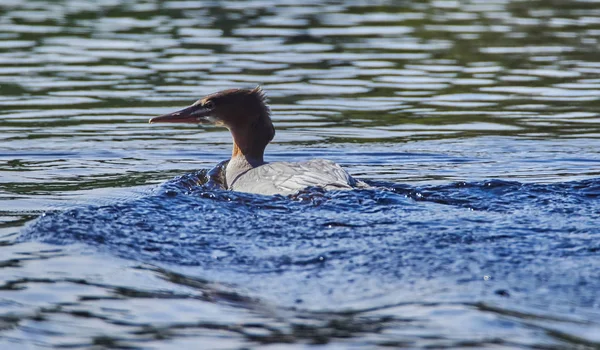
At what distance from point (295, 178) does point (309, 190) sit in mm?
267

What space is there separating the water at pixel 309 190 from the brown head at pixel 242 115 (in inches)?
20.8

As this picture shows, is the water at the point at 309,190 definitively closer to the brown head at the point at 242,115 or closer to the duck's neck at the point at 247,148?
the duck's neck at the point at 247,148

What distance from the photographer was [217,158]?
424 inches

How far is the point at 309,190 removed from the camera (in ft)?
26.3

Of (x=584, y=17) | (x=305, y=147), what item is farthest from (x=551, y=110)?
(x=584, y=17)

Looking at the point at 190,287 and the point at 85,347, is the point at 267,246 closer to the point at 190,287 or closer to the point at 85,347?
the point at 190,287

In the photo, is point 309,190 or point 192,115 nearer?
point 309,190

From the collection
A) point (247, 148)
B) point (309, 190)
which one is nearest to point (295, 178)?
point (309, 190)

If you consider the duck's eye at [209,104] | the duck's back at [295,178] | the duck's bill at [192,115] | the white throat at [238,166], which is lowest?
the white throat at [238,166]

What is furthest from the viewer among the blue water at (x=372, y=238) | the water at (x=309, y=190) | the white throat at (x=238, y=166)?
the white throat at (x=238, y=166)

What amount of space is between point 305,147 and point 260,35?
6.37m

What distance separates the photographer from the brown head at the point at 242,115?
32.0 feet

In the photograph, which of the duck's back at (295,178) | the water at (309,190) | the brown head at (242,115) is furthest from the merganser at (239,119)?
the duck's back at (295,178)

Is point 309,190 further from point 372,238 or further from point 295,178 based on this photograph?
point 372,238
